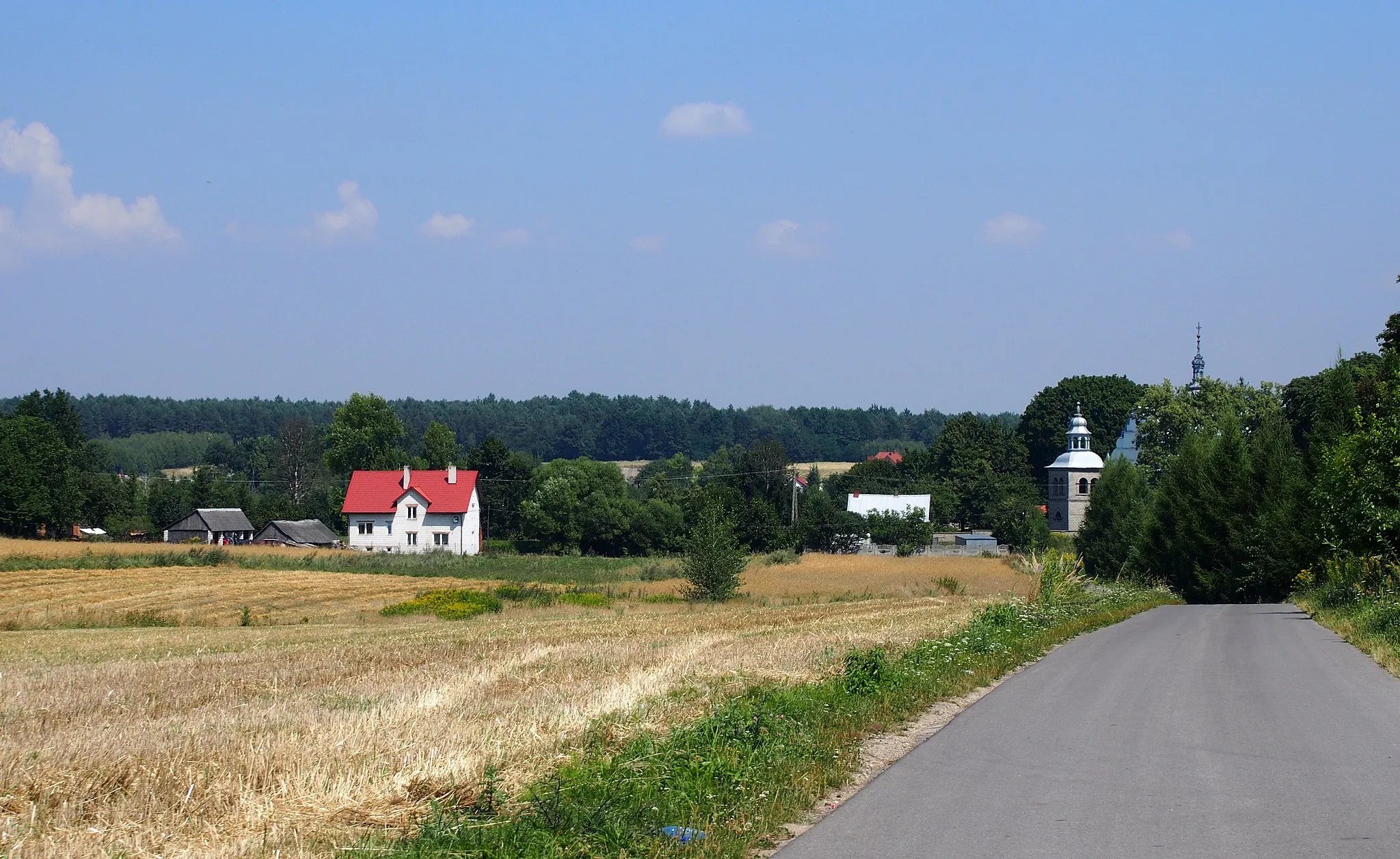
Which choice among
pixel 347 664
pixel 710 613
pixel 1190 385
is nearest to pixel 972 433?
pixel 1190 385

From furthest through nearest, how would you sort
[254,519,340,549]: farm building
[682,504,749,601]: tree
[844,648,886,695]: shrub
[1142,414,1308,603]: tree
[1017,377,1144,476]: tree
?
[1017,377,1144,476]: tree → [254,519,340,549]: farm building → [1142,414,1308,603]: tree → [682,504,749,601]: tree → [844,648,886,695]: shrub

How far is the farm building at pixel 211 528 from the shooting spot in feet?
341

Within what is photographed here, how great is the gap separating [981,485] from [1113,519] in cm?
5223

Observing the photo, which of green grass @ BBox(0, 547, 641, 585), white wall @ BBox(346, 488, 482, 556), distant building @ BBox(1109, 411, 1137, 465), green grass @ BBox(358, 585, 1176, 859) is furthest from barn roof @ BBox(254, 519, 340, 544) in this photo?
green grass @ BBox(358, 585, 1176, 859)

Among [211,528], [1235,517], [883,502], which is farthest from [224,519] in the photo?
[1235,517]

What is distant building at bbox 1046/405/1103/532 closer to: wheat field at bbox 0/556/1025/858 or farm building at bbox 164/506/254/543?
farm building at bbox 164/506/254/543

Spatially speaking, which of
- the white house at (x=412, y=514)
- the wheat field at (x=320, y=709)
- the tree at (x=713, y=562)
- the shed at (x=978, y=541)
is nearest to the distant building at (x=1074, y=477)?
the shed at (x=978, y=541)

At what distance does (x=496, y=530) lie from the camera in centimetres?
11638

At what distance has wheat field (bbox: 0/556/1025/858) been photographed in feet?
23.2

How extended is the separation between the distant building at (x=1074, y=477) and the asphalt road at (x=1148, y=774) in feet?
312

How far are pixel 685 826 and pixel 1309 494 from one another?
39645 mm

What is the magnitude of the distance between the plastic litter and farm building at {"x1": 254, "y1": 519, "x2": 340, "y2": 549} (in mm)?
95867

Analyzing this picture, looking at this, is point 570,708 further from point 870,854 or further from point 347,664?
point 347,664

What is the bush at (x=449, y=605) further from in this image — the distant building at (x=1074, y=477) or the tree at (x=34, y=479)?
the distant building at (x=1074, y=477)
